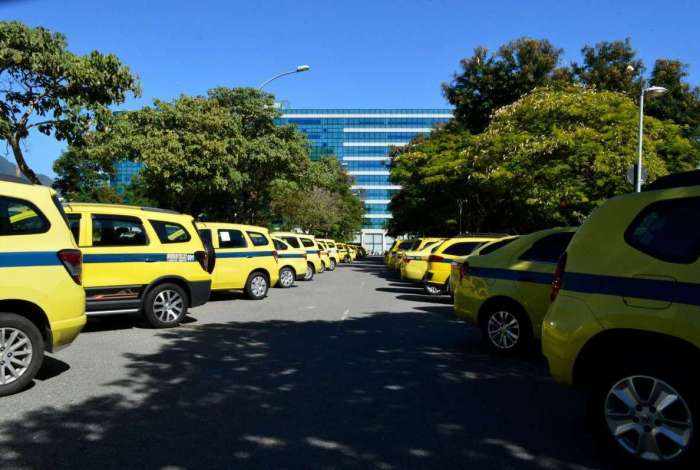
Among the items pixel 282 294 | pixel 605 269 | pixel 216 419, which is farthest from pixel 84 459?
pixel 282 294

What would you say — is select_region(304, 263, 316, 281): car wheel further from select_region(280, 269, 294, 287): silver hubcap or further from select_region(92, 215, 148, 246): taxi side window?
select_region(92, 215, 148, 246): taxi side window

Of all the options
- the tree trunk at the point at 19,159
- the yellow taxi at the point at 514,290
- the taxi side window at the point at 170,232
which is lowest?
the yellow taxi at the point at 514,290

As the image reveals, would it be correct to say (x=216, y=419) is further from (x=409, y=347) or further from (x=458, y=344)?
(x=458, y=344)

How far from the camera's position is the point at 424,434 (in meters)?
4.39

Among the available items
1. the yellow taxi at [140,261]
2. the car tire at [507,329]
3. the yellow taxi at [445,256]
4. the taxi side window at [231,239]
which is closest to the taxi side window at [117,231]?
the yellow taxi at [140,261]

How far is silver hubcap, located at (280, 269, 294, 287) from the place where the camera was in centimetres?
1828

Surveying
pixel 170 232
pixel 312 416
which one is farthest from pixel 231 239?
pixel 312 416

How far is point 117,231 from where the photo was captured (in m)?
9.11

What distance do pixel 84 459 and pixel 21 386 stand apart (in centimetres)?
201

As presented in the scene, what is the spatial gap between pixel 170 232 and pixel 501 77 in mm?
27652

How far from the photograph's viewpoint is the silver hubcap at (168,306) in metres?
9.33

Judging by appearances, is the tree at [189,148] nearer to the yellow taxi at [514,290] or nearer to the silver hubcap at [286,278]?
the silver hubcap at [286,278]

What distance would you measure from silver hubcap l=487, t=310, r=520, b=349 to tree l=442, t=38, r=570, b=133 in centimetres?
2656

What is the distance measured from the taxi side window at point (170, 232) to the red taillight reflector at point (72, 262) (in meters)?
3.62
